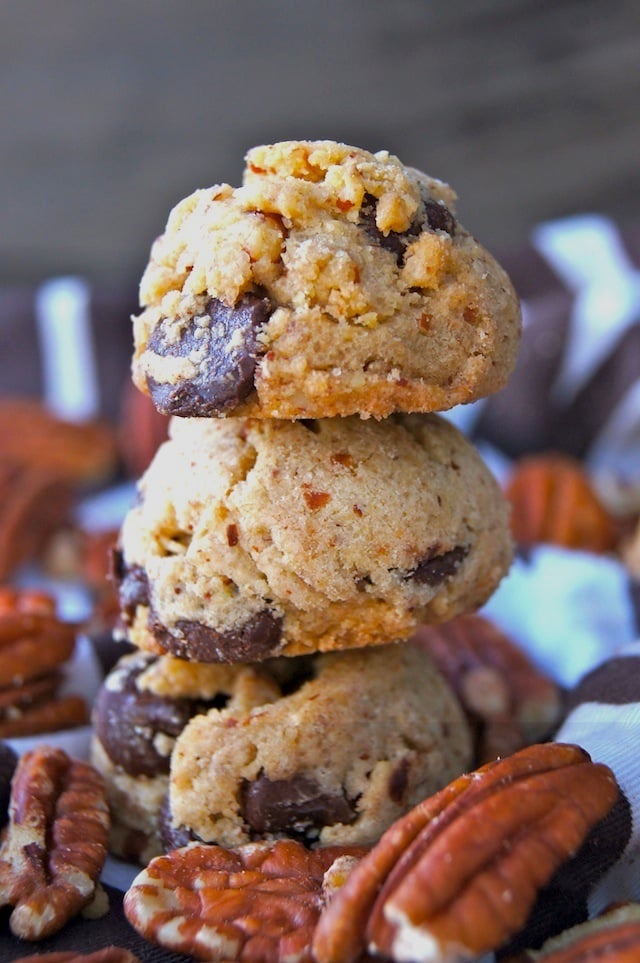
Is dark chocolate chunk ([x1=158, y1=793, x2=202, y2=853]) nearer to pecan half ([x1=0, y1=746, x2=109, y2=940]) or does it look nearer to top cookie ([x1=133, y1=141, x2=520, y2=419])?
pecan half ([x1=0, y1=746, x2=109, y2=940])

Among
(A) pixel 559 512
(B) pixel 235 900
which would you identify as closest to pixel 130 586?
(B) pixel 235 900

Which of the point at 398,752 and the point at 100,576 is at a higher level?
the point at 398,752

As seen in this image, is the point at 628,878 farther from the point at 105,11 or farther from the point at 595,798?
the point at 105,11

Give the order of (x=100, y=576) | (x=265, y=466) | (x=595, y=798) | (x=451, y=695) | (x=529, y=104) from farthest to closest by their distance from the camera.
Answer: (x=529, y=104)
(x=100, y=576)
(x=451, y=695)
(x=265, y=466)
(x=595, y=798)

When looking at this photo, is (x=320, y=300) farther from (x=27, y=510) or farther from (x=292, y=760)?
(x=27, y=510)

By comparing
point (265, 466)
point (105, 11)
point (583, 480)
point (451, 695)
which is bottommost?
point (583, 480)

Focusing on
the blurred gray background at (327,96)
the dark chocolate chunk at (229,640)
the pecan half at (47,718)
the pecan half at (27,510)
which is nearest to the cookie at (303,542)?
the dark chocolate chunk at (229,640)

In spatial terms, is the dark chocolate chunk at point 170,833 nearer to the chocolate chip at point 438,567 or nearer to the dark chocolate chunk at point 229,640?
the dark chocolate chunk at point 229,640

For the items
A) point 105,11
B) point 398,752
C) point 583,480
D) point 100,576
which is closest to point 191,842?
point 398,752
